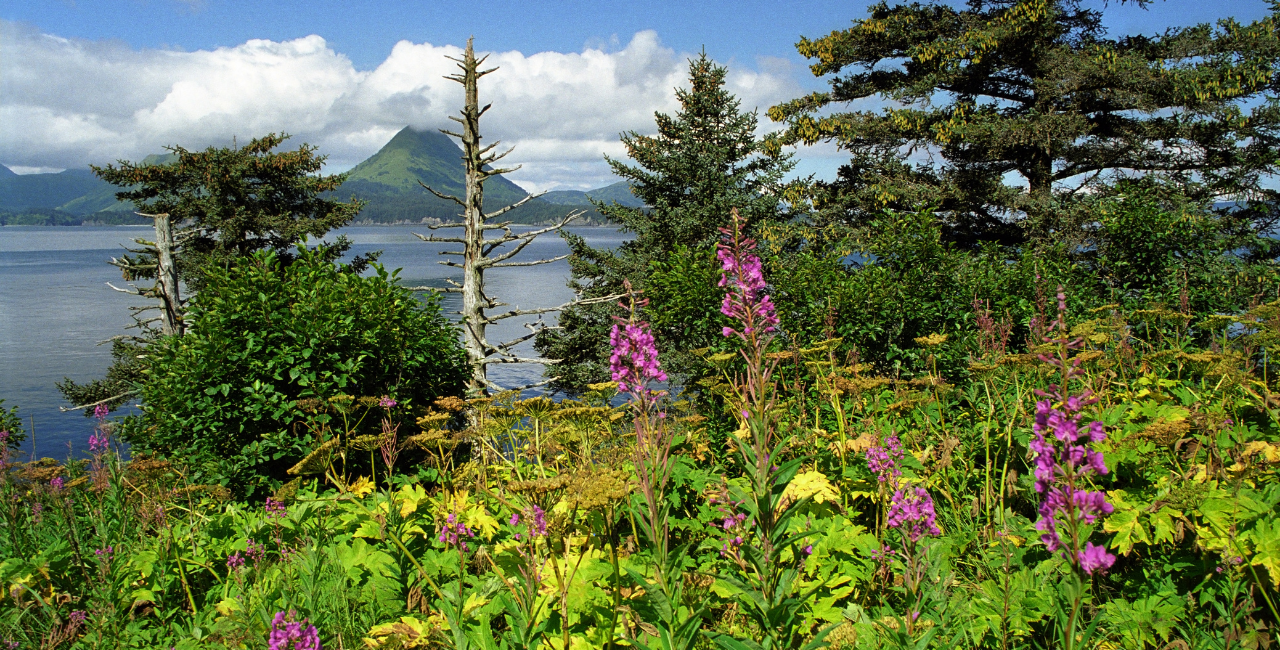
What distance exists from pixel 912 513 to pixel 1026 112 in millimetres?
16874

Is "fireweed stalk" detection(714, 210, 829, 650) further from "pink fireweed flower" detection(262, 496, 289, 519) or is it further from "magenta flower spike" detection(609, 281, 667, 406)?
"pink fireweed flower" detection(262, 496, 289, 519)

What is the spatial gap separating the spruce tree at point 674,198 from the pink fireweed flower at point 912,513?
48.8 feet

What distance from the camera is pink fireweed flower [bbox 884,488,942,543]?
2197mm

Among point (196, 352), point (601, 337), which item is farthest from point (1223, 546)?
point (601, 337)

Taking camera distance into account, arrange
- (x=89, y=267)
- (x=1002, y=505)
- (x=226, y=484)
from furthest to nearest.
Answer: (x=89, y=267), (x=226, y=484), (x=1002, y=505)

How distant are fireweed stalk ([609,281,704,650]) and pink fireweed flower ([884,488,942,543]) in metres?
0.76

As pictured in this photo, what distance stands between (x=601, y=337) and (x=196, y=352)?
12871 mm

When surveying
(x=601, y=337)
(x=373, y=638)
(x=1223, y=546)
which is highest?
(x=1223, y=546)

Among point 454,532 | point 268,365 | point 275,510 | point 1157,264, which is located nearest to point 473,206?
point 268,365

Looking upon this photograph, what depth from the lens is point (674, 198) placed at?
64.9 feet

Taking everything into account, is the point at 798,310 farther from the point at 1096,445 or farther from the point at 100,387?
the point at 100,387

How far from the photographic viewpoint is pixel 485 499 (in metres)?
3.68

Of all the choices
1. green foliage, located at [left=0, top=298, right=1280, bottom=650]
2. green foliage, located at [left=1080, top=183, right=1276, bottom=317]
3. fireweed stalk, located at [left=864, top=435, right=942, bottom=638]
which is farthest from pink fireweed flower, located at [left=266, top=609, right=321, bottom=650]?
green foliage, located at [left=1080, top=183, right=1276, bottom=317]

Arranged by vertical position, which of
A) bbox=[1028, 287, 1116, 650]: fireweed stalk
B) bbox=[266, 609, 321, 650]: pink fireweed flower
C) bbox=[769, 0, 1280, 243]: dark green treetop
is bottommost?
bbox=[266, 609, 321, 650]: pink fireweed flower
